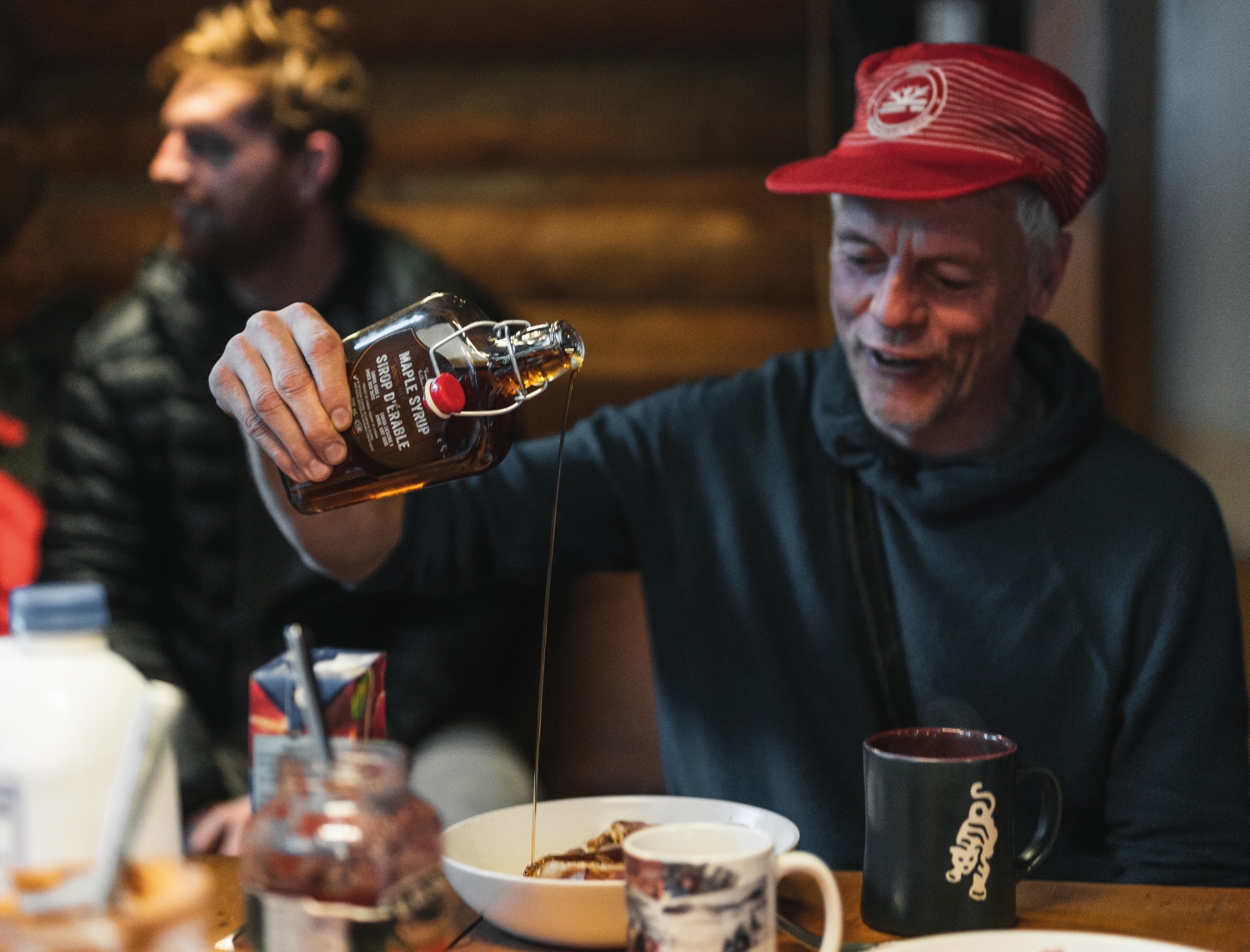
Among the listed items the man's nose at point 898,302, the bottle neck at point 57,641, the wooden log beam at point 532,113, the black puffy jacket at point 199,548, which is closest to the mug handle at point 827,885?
the bottle neck at point 57,641

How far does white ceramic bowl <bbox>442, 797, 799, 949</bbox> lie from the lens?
0.81 metres

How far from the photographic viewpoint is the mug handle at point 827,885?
732mm

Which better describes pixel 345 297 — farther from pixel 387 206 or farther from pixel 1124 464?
pixel 1124 464

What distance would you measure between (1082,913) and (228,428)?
1672 millimetres

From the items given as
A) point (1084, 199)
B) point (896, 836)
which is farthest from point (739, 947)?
point (1084, 199)

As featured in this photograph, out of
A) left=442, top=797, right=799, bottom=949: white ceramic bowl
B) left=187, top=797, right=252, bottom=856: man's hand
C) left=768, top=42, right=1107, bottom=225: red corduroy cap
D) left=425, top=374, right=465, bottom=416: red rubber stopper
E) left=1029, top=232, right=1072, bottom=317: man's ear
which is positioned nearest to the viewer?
left=442, top=797, right=799, bottom=949: white ceramic bowl

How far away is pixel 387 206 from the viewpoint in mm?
3223

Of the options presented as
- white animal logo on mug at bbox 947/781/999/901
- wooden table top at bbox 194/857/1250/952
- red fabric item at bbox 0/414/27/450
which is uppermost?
white animal logo on mug at bbox 947/781/999/901

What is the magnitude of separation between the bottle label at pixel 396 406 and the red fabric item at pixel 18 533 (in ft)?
4.91

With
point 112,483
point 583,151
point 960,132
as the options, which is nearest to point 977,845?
point 960,132

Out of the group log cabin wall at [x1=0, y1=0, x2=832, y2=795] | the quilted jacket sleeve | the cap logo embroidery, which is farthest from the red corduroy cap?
log cabin wall at [x1=0, y1=0, x2=832, y2=795]

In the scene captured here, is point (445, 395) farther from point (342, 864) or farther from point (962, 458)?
point (962, 458)

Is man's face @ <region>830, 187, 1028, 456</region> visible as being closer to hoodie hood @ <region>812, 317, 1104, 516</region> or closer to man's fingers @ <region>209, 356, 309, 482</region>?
hoodie hood @ <region>812, 317, 1104, 516</region>

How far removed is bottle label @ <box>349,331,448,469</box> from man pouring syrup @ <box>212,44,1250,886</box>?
0.19 metres
